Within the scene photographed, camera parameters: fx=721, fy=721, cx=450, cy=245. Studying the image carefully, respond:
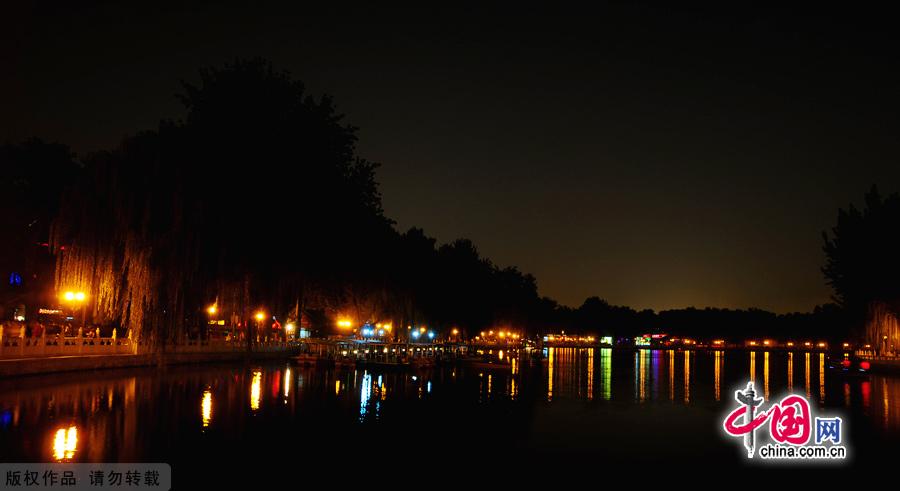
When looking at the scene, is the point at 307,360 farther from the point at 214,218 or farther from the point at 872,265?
the point at 872,265

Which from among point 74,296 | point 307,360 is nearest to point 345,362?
point 307,360

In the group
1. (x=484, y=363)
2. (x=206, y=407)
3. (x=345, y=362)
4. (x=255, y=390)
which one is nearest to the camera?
(x=206, y=407)

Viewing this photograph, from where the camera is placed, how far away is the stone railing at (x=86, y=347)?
28.2 metres

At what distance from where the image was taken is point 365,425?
67.3 ft

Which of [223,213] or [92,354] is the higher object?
[223,213]

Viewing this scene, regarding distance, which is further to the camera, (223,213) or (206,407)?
(223,213)

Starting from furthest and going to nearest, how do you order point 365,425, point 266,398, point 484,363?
point 484,363
point 266,398
point 365,425

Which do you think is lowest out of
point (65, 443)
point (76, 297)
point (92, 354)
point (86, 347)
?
point (65, 443)

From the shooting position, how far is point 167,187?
32.2 meters

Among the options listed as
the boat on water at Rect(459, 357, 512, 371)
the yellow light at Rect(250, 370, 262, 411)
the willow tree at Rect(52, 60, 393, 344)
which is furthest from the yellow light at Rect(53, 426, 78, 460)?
the boat on water at Rect(459, 357, 512, 371)

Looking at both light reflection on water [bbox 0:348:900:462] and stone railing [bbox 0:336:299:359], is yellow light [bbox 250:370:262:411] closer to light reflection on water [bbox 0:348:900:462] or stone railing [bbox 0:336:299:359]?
light reflection on water [bbox 0:348:900:462]

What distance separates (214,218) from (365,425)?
1713 cm

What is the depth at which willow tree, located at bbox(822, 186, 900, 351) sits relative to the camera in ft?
175

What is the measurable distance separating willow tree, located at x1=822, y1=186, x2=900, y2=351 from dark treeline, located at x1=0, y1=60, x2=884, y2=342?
36547mm
